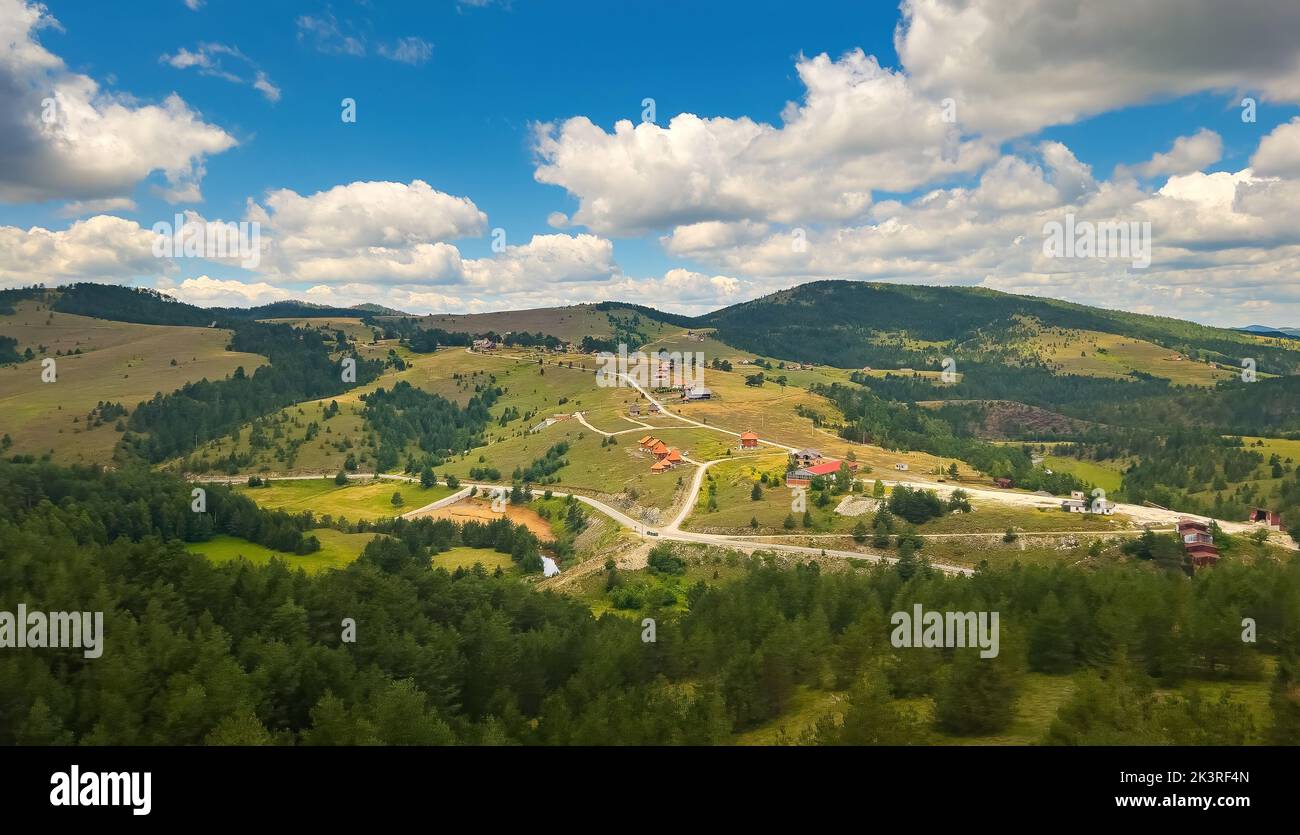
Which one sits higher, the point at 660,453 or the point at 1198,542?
the point at 660,453

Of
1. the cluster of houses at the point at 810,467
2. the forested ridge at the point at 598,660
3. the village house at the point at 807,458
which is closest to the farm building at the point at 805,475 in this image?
the cluster of houses at the point at 810,467

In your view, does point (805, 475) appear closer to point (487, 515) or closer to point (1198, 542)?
point (1198, 542)

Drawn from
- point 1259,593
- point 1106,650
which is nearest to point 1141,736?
point 1106,650

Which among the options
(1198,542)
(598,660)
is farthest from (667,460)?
(598,660)

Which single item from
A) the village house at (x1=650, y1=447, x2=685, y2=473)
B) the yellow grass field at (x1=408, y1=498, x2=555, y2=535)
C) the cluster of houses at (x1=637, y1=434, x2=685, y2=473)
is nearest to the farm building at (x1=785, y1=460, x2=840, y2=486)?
the cluster of houses at (x1=637, y1=434, x2=685, y2=473)

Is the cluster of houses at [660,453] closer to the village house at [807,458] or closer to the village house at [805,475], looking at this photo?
the village house at [807,458]
